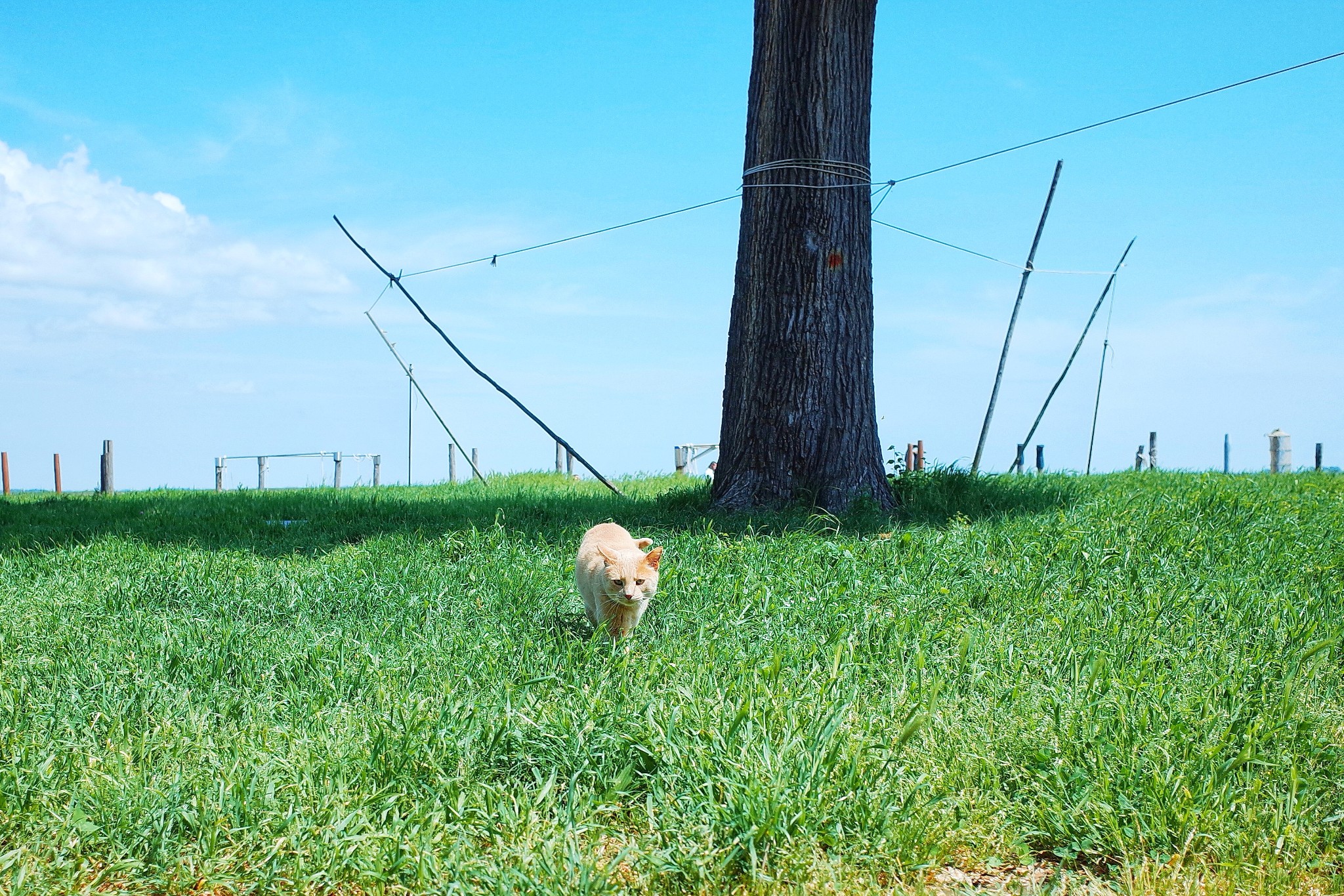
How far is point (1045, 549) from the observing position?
6195 millimetres

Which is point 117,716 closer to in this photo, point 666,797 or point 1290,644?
point 666,797

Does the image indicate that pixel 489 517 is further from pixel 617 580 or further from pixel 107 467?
pixel 107 467

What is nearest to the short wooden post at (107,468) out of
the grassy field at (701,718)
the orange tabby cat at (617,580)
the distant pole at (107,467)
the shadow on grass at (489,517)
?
the distant pole at (107,467)

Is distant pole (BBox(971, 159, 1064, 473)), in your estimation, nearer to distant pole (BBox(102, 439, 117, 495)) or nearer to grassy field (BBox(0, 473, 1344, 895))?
grassy field (BBox(0, 473, 1344, 895))

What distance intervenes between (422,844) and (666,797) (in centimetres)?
73

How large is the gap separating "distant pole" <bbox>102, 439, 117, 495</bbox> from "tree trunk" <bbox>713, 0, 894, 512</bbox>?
28.4 m

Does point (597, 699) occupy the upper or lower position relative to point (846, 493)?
lower

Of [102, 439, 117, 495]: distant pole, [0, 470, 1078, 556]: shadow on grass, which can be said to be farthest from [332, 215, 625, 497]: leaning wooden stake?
[102, 439, 117, 495]: distant pole

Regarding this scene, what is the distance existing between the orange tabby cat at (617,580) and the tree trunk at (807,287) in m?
2.92

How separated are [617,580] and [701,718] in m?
1.15

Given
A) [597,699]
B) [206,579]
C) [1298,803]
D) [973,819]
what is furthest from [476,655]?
[1298,803]

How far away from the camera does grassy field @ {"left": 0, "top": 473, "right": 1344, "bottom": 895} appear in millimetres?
2760

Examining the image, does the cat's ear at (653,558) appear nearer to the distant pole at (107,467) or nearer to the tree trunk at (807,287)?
the tree trunk at (807,287)

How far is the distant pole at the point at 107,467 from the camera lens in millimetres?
29578
